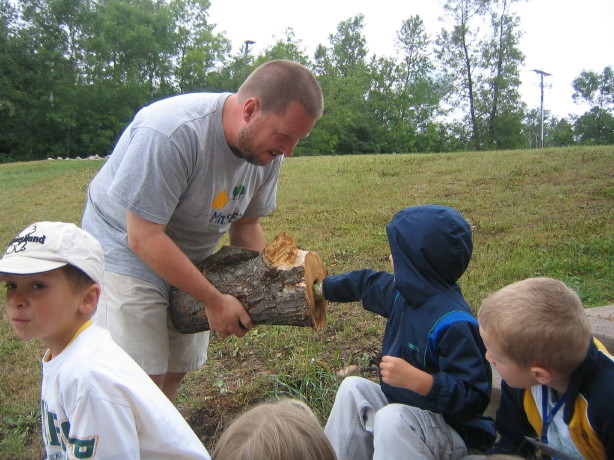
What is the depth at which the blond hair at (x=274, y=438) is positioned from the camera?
153cm

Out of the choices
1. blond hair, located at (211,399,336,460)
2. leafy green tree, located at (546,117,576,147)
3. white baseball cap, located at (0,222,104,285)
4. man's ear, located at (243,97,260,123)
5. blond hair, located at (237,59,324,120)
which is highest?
leafy green tree, located at (546,117,576,147)

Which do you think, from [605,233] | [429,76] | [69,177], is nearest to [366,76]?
[429,76]

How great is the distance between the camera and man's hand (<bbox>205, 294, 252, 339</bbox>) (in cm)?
245

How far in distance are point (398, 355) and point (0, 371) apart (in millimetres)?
3254

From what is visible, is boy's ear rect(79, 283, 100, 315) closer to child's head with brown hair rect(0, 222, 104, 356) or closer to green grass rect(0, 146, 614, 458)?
child's head with brown hair rect(0, 222, 104, 356)

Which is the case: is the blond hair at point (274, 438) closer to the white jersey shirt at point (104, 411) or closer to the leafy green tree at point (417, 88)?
the white jersey shirt at point (104, 411)

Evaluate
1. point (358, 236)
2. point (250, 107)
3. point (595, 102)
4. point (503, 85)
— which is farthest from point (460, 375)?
point (595, 102)

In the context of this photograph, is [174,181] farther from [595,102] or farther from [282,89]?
[595,102]

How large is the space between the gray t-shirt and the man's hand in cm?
35

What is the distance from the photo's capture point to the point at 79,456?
58.6 inches

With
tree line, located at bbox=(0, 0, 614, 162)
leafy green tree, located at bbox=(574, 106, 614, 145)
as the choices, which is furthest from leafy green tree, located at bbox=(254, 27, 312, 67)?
leafy green tree, located at bbox=(574, 106, 614, 145)

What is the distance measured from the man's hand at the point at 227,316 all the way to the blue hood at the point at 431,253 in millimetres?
776

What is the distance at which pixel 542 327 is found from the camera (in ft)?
5.69

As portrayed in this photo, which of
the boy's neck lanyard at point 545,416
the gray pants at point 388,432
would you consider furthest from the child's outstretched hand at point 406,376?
the boy's neck lanyard at point 545,416
